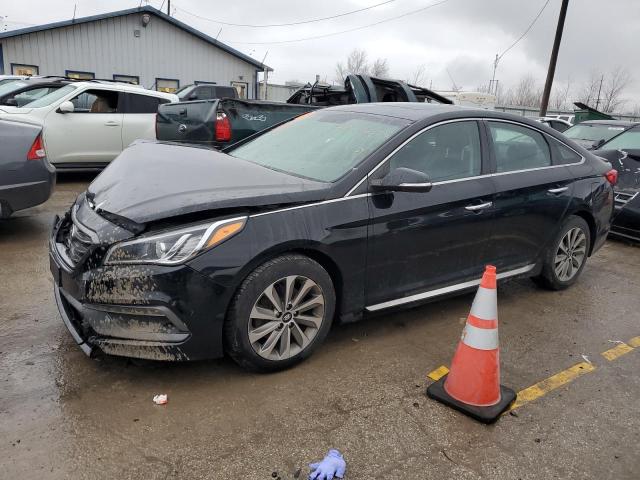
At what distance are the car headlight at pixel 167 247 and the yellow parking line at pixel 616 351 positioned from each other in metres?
2.82

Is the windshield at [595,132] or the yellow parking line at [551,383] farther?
the windshield at [595,132]

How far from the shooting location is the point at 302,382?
3.02 metres

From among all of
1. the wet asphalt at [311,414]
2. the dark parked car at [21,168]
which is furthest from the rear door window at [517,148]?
the dark parked car at [21,168]

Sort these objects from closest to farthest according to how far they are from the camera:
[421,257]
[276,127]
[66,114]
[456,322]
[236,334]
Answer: [236,334]
[421,257]
[456,322]
[276,127]
[66,114]

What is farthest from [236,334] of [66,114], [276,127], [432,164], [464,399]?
[66,114]

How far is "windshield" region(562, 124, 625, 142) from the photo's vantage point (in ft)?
33.7

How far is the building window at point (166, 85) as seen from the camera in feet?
73.2

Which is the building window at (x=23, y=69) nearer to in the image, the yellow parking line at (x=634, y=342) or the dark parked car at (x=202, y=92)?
the dark parked car at (x=202, y=92)

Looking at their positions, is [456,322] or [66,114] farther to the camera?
[66,114]

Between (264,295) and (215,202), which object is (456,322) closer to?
(264,295)

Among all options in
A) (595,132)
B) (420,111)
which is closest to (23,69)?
(595,132)

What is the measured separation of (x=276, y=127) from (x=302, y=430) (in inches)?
105

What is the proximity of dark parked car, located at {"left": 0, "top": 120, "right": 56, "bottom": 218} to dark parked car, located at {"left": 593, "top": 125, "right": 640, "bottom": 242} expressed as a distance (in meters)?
6.67

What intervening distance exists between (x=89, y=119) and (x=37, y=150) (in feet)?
12.2
